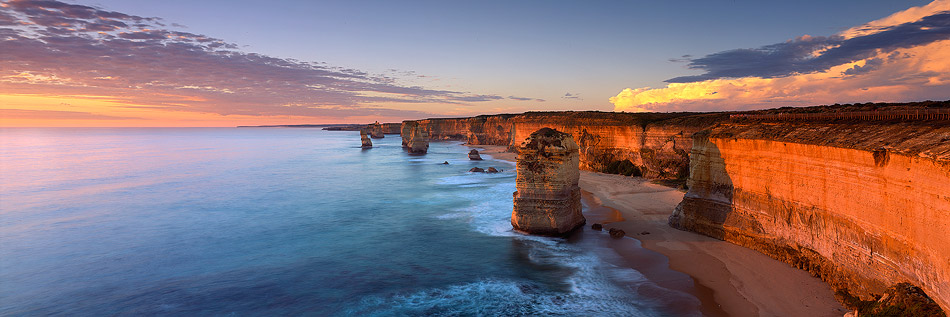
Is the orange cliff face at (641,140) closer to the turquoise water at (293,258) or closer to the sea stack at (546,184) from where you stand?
the sea stack at (546,184)

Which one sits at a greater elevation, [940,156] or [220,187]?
[940,156]

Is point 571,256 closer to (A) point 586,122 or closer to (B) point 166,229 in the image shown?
(B) point 166,229

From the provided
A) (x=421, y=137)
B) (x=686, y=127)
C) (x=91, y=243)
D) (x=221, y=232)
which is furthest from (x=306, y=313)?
(x=421, y=137)

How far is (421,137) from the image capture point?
86.5m

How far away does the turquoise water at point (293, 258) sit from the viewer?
14922 mm

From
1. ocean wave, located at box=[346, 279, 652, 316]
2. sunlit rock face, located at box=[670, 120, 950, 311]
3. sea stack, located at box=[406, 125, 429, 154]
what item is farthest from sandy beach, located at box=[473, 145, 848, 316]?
sea stack, located at box=[406, 125, 429, 154]

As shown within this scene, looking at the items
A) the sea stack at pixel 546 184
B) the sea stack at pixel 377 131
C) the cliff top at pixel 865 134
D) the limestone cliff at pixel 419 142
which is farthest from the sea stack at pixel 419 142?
the sea stack at pixel 377 131

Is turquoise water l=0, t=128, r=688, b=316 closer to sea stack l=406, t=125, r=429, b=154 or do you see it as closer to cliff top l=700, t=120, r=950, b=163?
cliff top l=700, t=120, r=950, b=163

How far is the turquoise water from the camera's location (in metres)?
14.9

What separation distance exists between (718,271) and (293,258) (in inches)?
731

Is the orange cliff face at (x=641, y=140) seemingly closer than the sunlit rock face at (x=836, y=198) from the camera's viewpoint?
No

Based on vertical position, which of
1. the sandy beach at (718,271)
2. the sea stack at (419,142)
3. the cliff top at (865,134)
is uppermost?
the cliff top at (865,134)

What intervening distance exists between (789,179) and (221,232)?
29.1m

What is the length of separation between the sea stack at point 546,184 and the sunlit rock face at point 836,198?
6.14 meters
